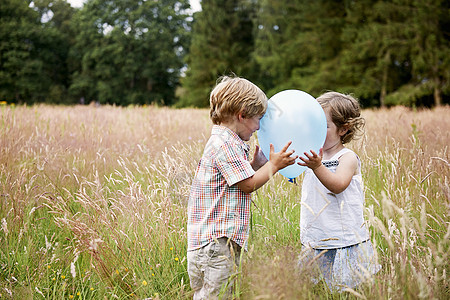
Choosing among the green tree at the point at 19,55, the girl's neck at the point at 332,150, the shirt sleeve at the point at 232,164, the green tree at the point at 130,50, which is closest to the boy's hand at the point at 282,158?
the shirt sleeve at the point at 232,164

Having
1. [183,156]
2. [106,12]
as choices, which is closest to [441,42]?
[183,156]

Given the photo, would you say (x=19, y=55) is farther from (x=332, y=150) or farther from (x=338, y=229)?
(x=338, y=229)

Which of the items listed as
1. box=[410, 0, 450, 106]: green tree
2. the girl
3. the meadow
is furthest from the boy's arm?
box=[410, 0, 450, 106]: green tree

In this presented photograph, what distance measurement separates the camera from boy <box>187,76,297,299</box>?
1847mm

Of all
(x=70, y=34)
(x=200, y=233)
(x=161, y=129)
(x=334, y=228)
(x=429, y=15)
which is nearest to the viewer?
(x=200, y=233)

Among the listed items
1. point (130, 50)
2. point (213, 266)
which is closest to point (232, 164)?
point (213, 266)

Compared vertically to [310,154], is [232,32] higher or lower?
higher

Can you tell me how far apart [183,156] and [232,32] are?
1076 inches

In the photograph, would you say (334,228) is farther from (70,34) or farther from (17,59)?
(70,34)

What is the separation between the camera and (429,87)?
17.9 m

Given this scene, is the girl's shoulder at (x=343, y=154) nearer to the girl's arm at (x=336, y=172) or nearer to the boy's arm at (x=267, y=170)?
the girl's arm at (x=336, y=172)

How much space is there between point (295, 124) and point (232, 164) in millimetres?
387

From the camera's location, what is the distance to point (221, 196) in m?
1.90

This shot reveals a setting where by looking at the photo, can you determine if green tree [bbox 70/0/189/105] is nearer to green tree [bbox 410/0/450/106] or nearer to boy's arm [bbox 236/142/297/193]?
green tree [bbox 410/0/450/106]
